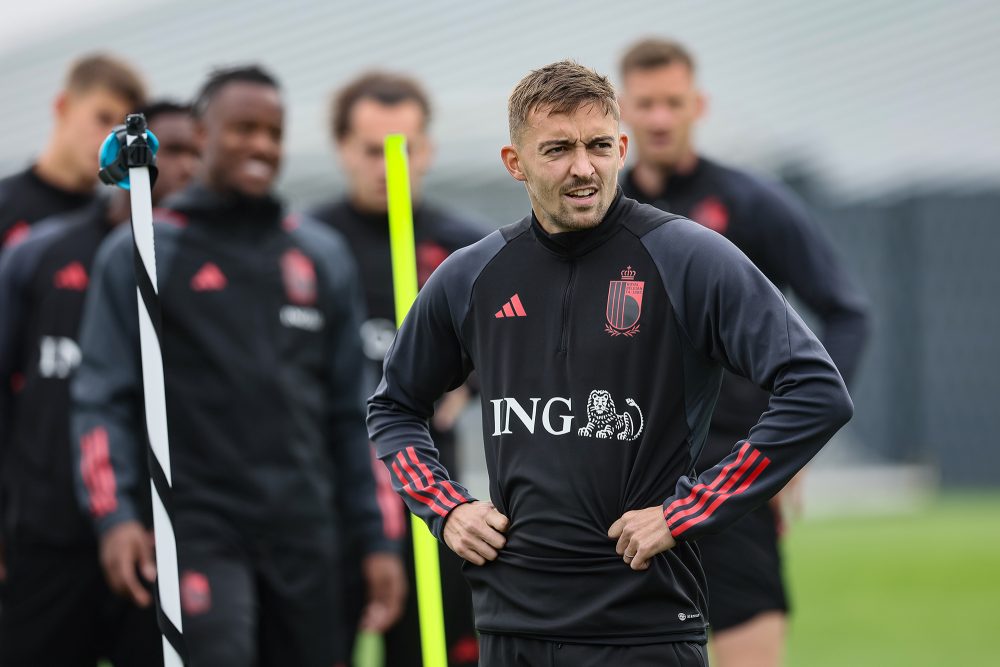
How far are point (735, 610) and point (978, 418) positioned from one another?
1874cm

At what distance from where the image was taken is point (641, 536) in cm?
341

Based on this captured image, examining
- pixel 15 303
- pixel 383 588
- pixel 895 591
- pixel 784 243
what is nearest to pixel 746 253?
pixel 784 243

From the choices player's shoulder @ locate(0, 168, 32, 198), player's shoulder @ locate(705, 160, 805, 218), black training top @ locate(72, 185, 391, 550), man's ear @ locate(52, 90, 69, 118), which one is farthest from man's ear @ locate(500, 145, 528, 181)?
player's shoulder @ locate(0, 168, 32, 198)

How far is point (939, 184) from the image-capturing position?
86.2 ft

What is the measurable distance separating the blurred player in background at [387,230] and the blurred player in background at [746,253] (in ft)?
3.38

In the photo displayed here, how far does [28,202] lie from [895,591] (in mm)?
8178

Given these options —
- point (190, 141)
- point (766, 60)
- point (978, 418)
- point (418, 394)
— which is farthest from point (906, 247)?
point (418, 394)

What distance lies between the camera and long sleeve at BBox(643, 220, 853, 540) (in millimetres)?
3369

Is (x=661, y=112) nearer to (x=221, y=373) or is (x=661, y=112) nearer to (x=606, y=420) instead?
(x=221, y=373)

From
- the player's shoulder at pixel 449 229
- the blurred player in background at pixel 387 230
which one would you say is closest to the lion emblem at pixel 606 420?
the blurred player in background at pixel 387 230

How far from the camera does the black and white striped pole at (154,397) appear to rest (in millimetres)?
3768

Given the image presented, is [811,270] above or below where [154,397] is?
above

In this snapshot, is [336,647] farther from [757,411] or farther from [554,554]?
[554,554]

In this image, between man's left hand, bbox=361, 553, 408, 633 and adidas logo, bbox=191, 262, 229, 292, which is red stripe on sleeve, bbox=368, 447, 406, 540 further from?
adidas logo, bbox=191, 262, 229, 292
